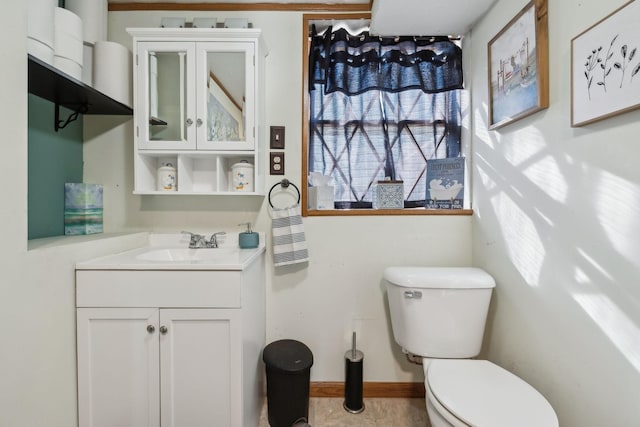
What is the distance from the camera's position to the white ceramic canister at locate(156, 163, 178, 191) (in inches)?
58.8

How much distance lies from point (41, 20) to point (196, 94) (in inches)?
21.4

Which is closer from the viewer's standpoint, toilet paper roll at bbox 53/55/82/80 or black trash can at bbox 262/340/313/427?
toilet paper roll at bbox 53/55/82/80

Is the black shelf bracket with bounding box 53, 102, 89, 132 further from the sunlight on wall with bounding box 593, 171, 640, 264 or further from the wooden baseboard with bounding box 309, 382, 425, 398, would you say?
the sunlight on wall with bounding box 593, 171, 640, 264

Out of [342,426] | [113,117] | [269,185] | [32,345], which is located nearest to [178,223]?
[269,185]

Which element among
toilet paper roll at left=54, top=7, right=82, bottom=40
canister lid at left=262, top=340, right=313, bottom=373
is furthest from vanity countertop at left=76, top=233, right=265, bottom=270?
toilet paper roll at left=54, top=7, right=82, bottom=40

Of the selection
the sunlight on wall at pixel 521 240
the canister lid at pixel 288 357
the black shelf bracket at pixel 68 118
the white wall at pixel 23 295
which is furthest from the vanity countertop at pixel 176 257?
the sunlight on wall at pixel 521 240

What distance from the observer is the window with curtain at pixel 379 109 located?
1.72 metres

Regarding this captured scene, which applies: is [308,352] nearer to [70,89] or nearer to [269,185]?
[269,185]

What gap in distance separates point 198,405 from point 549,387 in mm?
1255

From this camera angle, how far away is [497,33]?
1360mm

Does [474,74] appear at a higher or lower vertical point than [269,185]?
higher

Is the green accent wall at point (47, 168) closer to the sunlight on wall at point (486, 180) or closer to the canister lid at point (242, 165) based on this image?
the canister lid at point (242, 165)

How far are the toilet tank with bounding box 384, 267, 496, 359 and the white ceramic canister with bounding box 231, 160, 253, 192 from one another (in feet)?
2.76

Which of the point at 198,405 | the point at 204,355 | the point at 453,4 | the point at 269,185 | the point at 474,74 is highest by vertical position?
the point at 453,4
